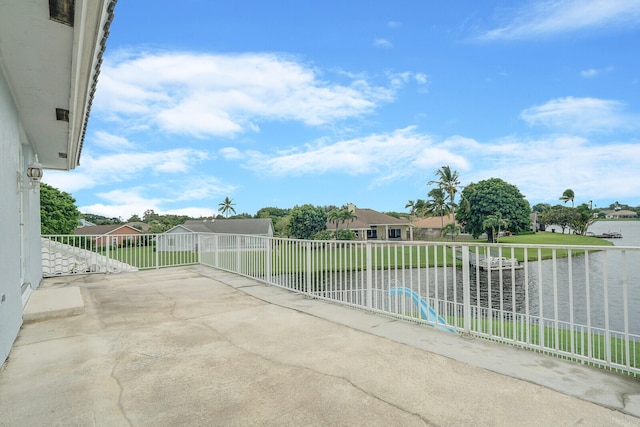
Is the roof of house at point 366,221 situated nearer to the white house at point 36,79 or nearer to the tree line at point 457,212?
A: the tree line at point 457,212

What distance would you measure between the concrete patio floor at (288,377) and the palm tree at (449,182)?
42.0 m

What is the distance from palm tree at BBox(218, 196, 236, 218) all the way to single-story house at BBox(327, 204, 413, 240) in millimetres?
30054

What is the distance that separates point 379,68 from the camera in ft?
84.8

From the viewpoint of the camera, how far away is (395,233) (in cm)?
4644

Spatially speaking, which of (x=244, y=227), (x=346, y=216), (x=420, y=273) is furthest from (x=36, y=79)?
(x=346, y=216)

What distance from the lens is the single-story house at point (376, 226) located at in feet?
144

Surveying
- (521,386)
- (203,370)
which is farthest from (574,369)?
(203,370)

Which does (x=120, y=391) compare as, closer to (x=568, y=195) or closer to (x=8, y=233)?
(x=8, y=233)

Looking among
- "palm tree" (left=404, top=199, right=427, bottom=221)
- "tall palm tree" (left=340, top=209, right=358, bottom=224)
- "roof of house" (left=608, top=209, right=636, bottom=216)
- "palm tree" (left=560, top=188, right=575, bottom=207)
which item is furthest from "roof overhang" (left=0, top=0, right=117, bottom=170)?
"roof of house" (left=608, top=209, right=636, bottom=216)

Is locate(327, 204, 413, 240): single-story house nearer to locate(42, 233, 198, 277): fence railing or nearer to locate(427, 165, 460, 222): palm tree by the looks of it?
locate(427, 165, 460, 222): palm tree

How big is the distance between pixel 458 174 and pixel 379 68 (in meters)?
22.3

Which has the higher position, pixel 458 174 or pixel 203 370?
pixel 458 174

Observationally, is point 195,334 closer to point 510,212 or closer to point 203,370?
point 203,370

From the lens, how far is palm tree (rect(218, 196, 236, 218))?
67494mm
